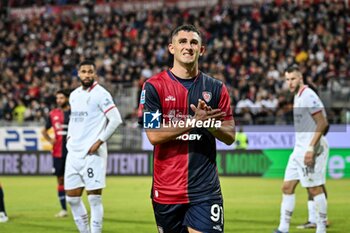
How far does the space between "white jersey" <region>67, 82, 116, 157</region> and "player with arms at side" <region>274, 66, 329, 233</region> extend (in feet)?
9.08

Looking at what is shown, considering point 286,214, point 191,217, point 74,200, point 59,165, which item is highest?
point 191,217

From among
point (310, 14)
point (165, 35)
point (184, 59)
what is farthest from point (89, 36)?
point (184, 59)

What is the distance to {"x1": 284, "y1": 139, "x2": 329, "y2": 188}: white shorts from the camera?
10352 millimetres

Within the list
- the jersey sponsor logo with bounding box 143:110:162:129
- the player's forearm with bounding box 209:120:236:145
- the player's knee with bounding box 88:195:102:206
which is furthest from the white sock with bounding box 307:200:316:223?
the jersey sponsor logo with bounding box 143:110:162:129

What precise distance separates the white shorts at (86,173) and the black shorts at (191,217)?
152 inches

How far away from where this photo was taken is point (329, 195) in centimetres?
1711

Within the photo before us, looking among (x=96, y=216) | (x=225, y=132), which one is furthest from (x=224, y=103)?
(x=96, y=216)

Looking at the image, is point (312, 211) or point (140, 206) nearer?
point (312, 211)

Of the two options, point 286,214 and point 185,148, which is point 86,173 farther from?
point 185,148

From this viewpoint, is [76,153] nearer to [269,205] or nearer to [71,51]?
[269,205]

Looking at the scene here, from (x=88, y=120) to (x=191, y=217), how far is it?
441cm

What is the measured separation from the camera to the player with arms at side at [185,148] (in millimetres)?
5766

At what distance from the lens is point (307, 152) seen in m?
10.0

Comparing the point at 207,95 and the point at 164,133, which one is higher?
the point at 207,95
